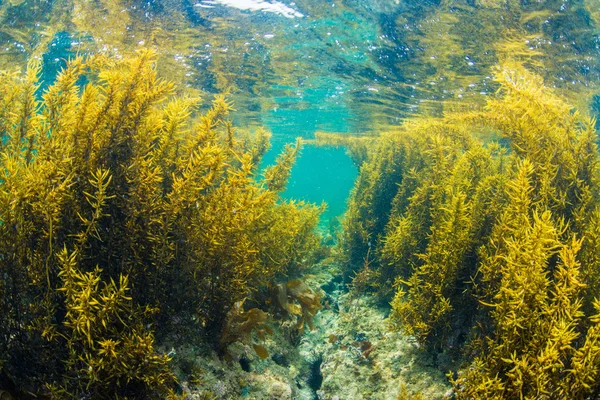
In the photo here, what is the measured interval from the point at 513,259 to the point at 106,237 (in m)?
4.30

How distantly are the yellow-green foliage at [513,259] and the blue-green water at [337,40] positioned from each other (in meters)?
3.29

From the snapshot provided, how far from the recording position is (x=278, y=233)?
6199 mm

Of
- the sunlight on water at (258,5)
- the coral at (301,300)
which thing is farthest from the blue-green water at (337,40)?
the coral at (301,300)

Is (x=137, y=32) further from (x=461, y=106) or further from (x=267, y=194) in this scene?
(x=461, y=106)

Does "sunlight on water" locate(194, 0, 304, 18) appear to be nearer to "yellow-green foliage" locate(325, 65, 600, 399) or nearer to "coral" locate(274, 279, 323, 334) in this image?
"yellow-green foliage" locate(325, 65, 600, 399)

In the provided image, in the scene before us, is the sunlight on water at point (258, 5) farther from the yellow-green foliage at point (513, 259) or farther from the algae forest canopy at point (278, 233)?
the yellow-green foliage at point (513, 259)

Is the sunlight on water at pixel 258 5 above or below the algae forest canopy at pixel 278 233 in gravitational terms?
above

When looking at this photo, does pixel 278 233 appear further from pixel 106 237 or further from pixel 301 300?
pixel 106 237

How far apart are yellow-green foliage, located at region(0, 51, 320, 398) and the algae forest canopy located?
26mm

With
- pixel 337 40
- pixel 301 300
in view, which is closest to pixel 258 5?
pixel 337 40

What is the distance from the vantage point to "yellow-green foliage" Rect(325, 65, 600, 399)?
10.4ft

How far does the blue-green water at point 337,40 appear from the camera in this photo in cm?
973

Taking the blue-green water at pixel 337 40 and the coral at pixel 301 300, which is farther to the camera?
the blue-green water at pixel 337 40

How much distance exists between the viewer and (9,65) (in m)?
14.6
